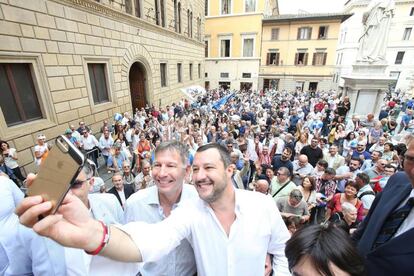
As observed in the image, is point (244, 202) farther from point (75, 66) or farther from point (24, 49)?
point (75, 66)

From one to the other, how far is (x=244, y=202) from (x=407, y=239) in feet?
3.40

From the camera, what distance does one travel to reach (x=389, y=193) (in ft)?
5.72

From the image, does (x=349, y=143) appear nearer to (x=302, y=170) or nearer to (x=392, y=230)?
(x=302, y=170)

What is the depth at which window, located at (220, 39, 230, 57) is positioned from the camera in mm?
29291

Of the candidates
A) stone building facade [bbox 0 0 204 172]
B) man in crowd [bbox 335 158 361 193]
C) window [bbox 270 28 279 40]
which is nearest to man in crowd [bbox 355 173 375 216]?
man in crowd [bbox 335 158 361 193]

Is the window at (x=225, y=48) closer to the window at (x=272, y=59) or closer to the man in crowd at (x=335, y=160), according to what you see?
the window at (x=272, y=59)

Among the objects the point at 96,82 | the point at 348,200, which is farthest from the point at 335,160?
the point at 96,82

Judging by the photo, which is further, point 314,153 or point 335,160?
point 314,153

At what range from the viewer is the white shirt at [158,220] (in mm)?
1794

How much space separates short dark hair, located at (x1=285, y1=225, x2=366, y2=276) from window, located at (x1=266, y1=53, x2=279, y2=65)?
32.6 m

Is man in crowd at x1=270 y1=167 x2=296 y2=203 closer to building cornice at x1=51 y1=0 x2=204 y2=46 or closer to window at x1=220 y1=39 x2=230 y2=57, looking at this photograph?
building cornice at x1=51 y1=0 x2=204 y2=46

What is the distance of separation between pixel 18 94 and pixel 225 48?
90.8 ft

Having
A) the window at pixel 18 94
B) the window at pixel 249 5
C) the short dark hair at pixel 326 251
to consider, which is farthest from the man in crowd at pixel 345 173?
the window at pixel 249 5

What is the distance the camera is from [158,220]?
6.66 ft
